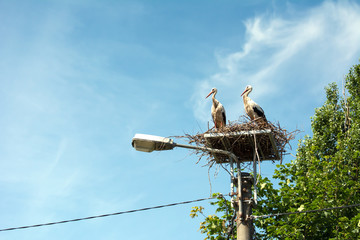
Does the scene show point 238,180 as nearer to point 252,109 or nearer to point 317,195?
point 252,109

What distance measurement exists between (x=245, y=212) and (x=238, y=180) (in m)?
0.57

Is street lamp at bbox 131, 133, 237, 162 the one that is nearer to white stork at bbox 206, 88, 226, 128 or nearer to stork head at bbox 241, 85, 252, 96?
white stork at bbox 206, 88, 226, 128

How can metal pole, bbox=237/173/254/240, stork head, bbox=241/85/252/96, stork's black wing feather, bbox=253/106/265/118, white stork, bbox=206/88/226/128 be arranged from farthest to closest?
stork head, bbox=241/85/252/96, white stork, bbox=206/88/226/128, stork's black wing feather, bbox=253/106/265/118, metal pole, bbox=237/173/254/240

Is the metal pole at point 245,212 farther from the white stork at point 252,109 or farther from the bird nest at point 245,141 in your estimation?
the white stork at point 252,109

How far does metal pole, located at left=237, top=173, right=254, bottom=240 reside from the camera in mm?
7703

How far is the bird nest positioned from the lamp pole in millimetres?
490

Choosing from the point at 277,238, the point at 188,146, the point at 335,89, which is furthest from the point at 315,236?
the point at 335,89

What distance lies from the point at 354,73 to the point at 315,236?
10.3 m

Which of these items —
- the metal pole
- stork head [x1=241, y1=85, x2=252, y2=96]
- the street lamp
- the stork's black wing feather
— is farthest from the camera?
stork head [x1=241, y1=85, x2=252, y2=96]

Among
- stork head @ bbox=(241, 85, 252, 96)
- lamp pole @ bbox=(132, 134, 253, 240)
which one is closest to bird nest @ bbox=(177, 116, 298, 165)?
lamp pole @ bbox=(132, 134, 253, 240)

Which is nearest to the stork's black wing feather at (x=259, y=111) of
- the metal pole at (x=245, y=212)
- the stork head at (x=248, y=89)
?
the stork head at (x=248, y=89)

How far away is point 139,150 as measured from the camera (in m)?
9.13

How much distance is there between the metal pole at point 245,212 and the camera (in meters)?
7.70

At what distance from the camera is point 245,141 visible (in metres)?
9.72
